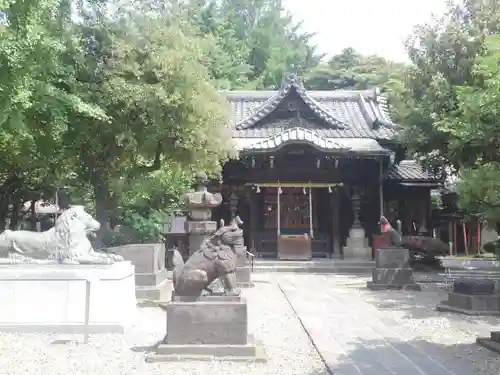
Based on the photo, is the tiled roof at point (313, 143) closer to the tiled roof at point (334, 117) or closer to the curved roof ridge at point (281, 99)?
the tiled roof at point (334, 117)

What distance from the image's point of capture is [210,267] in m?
7.68

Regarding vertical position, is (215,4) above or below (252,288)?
above

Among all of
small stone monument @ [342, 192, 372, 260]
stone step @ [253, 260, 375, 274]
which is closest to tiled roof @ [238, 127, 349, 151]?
small stone monument @ [342, 192, 372, 260]

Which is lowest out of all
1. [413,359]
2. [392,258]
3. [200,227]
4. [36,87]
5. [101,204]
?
[413,359]

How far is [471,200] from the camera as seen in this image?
11.5 metres

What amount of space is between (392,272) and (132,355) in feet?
30.3

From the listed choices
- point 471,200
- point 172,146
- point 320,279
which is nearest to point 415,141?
point 320,279

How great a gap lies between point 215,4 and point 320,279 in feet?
114

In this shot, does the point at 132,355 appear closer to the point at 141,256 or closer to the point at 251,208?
the point at 141,256

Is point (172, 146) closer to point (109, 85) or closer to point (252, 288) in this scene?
point (109, 85)

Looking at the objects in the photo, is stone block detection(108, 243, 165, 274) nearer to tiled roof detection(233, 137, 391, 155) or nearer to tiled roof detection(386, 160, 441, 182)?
tiled roof detection(233, 137, 391, 155)

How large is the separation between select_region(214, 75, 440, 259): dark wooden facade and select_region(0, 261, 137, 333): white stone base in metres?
13.1

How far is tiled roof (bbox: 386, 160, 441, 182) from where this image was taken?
933 inches

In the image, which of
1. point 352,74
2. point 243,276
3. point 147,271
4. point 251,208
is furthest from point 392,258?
point 352,74
